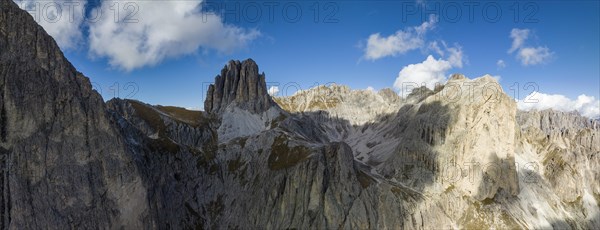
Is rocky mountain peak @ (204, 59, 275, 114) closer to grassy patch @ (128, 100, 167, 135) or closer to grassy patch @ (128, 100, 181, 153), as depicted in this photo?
grassy patch @ (128, 100, 167, 135)

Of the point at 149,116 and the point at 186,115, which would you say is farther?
the point at 186,115

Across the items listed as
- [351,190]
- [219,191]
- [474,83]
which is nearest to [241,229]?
[219,191]

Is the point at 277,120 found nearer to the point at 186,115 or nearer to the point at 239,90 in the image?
the point at 239,90

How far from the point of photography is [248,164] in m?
129

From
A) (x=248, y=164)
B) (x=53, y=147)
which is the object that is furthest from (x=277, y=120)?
(x=53, y=147)

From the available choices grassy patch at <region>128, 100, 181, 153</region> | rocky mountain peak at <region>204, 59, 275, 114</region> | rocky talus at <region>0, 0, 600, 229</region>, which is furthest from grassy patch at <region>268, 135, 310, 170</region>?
rocky mountain peak at <region>204, 59, 275, 114</region>

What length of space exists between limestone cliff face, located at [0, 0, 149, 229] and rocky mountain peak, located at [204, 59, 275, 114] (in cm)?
7572

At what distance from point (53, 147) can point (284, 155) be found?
6314 cm

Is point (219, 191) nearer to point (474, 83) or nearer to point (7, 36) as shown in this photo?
point (7, 36)

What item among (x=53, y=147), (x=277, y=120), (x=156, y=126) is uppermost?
(x=277, y=120)

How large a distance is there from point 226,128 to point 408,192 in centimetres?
7057

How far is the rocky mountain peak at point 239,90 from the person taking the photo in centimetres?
16938

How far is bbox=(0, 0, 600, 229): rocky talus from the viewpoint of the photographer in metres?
83.4

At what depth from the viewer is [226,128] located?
153000mm
